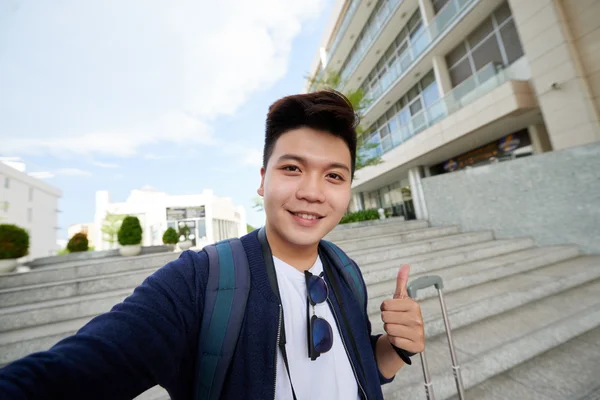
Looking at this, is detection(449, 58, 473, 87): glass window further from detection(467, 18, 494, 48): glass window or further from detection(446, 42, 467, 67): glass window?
detection(467, 18, 494, 48): glass window

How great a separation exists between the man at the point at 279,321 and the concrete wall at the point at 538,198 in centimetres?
606

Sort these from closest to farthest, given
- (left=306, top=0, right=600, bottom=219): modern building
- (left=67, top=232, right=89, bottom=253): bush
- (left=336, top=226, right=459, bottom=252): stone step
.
→ (left=336, top=226, right=459, bottom=252): stone step → (left=306, top=0, right=600, bottom=219): modern building → (left=67, top=232, right=89, bottom=253): bush

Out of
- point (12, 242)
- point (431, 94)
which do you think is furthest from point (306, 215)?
point (431, 94)

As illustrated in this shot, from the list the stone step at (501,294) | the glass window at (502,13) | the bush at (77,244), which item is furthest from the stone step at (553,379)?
the bush at (77,244)

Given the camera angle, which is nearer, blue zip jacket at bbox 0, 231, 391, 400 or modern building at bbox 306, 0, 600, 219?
blue zip jacket at bbox 0, 231, 391, 400

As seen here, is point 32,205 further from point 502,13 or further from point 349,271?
point 502,13

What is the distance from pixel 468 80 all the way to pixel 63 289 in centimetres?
1416

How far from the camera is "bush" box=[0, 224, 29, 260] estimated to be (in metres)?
5.02

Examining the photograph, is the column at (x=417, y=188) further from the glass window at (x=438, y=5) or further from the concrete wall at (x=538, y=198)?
the glass window at (x=438, y=5)

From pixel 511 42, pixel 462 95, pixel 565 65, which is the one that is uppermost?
pixel 511 42

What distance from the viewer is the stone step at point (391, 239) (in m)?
5.59

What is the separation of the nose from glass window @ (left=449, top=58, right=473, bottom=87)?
46.5 feet

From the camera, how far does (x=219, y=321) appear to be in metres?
0.86

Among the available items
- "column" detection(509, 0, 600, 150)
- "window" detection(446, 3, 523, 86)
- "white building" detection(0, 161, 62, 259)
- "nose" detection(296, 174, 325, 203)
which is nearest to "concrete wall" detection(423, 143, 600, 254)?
"column" detection(509, 0, 600, 150)
